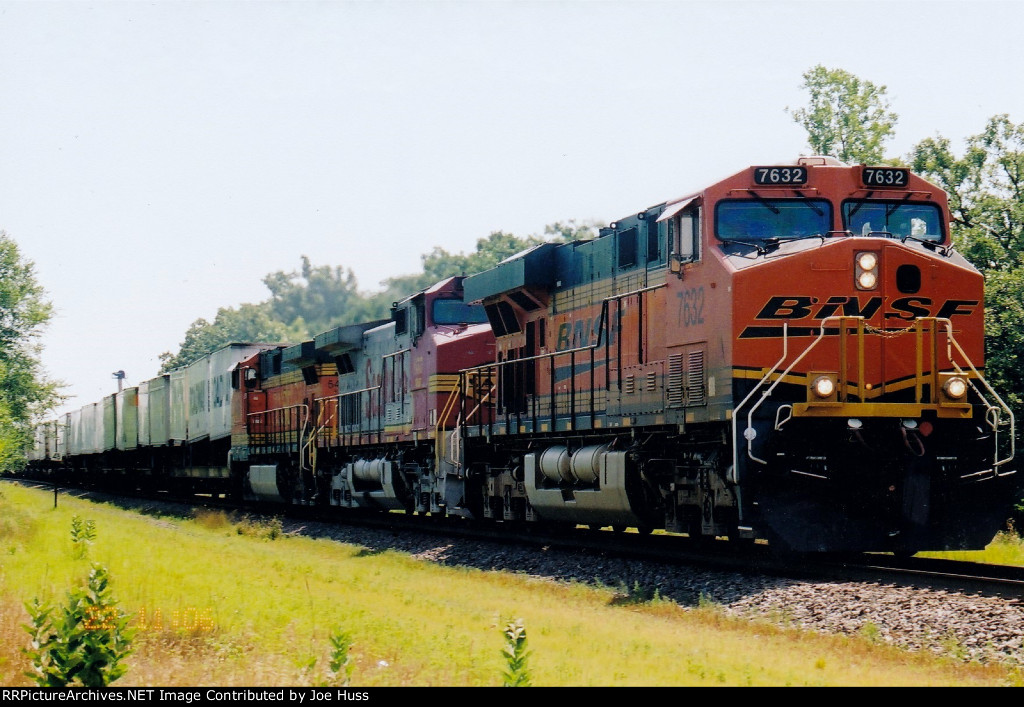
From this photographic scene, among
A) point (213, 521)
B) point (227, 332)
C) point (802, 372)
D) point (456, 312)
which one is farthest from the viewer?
point (227, 332)

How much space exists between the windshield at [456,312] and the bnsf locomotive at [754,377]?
2.04 metres

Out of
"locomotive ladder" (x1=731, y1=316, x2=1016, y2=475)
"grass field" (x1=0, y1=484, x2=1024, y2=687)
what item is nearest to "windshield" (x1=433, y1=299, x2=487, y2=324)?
"grass field" (x1=0, y1=484, x2=1024, y2=687)

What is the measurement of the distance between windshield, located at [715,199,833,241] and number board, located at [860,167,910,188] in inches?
20.1

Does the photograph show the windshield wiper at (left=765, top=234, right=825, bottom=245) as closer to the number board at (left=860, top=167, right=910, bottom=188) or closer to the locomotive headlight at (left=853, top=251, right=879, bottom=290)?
the locomotive headlight at (left=853, top=251, right=879, bottom=290)

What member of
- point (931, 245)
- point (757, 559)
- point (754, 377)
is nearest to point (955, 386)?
point (931, 245)

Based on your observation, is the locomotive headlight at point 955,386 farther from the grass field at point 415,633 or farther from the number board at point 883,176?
the grass field at point 415,633

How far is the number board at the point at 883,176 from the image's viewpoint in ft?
42.5

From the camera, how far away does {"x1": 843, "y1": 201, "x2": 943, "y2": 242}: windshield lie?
12891 millimetres

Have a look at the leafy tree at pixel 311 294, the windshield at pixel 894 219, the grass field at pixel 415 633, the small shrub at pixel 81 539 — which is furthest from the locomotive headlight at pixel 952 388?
the leafy tree at pixel 311 294

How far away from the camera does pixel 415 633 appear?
9.57 m

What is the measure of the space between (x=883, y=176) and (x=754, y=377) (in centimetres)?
268

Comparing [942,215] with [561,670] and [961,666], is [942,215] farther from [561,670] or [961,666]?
[561,670]

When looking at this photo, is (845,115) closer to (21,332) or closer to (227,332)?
(21,332)

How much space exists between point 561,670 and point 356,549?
11.7 meters
